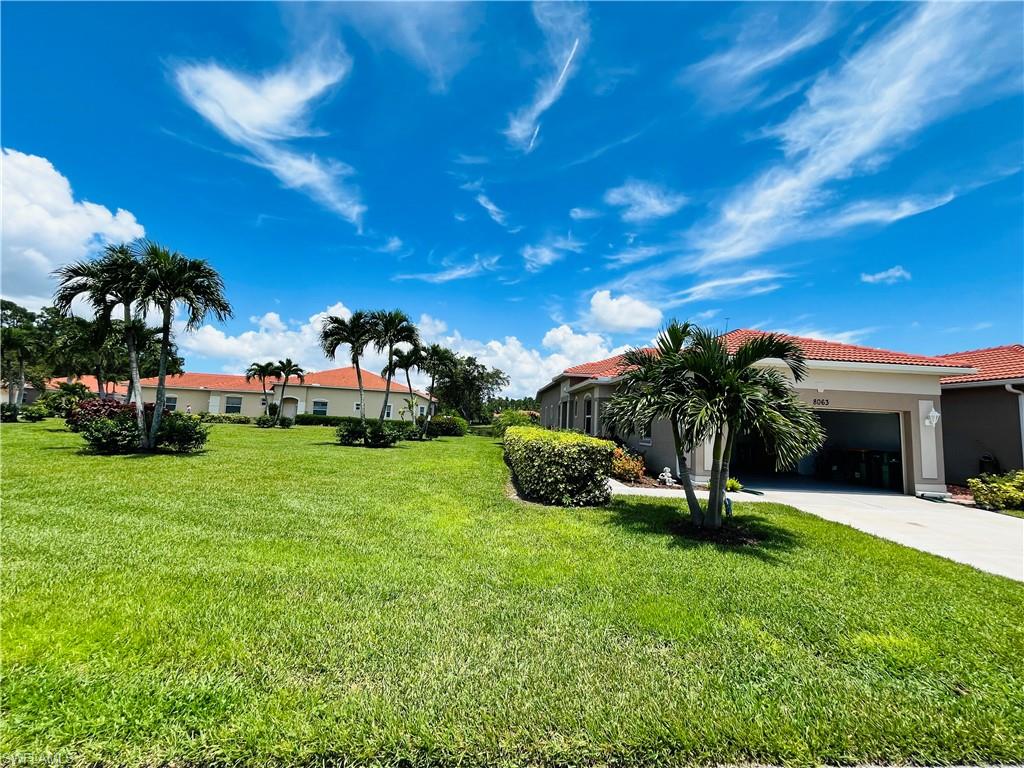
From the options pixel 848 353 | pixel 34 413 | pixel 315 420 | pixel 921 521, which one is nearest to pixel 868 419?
pixel 848 353

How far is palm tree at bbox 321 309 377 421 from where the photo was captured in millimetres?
20167

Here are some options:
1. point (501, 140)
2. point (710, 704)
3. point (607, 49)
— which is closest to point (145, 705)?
point (710, 704)

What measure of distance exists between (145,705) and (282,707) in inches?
31.2

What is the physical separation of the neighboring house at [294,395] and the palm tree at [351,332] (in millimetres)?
18603

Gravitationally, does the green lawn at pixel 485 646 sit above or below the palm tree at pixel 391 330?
below

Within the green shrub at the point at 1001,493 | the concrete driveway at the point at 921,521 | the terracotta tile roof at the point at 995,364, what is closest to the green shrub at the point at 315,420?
the concrete driveway at the point at 921,521

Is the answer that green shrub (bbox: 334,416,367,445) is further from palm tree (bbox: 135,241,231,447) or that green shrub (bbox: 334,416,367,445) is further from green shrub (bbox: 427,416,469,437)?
green shrub (bbox: 427,416,469,437)

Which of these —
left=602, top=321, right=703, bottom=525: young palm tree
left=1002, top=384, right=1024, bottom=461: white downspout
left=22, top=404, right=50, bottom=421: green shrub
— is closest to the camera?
left=602, top=321, right=703, bottom=525: young palm tree

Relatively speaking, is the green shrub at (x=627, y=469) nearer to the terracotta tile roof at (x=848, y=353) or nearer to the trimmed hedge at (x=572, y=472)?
the terracotta tile roof at (x=848, y=353)

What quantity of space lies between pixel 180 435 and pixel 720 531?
15619 mm

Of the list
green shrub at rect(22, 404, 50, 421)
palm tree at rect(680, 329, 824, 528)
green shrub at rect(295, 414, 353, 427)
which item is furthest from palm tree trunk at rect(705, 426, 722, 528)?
green shrub at rect(22, 404, 50, 421)

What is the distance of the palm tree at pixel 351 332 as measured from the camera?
20.2m

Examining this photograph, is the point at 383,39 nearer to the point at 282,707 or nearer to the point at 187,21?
the point at 187,21

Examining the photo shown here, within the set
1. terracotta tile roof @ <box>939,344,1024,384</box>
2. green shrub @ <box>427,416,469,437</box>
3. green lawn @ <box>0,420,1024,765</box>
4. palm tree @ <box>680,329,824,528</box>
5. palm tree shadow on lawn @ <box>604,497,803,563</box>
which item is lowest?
green lawn @ <box>0,420,1024,765</box>
